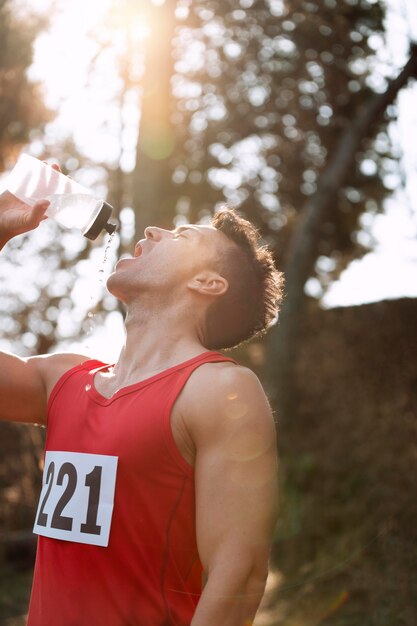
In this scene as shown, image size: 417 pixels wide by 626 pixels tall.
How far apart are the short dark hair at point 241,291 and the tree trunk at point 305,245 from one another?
5.77m

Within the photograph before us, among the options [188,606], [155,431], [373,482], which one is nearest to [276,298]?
[155,431]

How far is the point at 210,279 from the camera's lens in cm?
268

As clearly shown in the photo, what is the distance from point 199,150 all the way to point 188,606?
9268 millimetres

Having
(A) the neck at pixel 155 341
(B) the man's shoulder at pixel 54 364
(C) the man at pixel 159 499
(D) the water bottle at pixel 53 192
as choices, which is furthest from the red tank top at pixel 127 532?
(D) the water bottle at pixel 53 192

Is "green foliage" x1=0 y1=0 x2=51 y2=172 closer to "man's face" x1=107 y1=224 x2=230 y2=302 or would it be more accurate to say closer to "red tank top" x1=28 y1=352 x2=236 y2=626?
→ "man's face" x1=107 y1=224 x2=230 y2=302

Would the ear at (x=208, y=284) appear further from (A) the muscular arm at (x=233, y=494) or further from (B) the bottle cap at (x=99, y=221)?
(A) the muscular arm at (x=233, y=494)

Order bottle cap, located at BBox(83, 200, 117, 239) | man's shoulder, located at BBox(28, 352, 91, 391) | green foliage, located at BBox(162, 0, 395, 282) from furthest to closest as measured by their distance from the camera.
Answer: green foliage, located at BBox(162, 0, 395, 282)
bottle cap, located at BBox(83, 200, 117, 239)
man's shoulder, located at BBox(28, 352, 91, 391)

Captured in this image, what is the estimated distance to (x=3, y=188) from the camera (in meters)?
2.95

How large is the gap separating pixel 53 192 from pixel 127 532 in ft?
4.66

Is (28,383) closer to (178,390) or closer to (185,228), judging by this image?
(178,390)

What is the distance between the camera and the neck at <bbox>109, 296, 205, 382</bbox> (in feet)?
8.14

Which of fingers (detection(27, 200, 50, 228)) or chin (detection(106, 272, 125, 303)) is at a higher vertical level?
fingers (detection(27, 200, 50, 228))

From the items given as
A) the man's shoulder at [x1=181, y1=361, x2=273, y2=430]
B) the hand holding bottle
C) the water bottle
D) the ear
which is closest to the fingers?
the hand holding bottle

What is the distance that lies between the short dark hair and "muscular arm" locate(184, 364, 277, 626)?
0.53m
